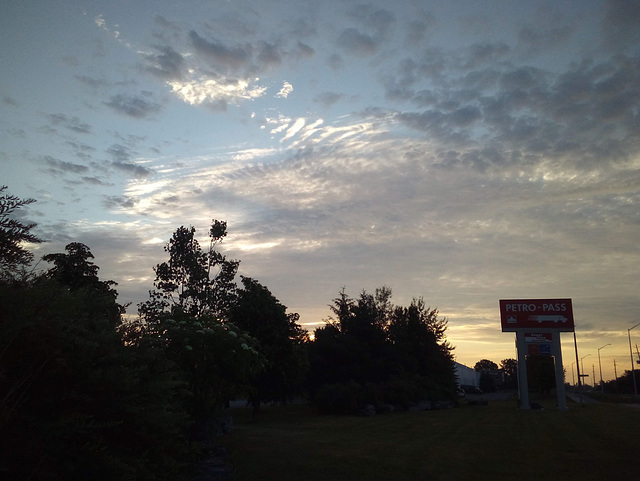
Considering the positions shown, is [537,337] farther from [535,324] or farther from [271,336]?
[271,336]

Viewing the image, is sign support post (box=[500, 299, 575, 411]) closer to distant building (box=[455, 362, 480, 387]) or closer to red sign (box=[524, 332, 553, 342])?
red sign (box=[524, 332, 553, 342])

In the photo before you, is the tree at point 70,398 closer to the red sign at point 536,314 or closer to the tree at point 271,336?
the tree at point 271,336

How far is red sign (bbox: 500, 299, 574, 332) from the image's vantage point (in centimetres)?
3975

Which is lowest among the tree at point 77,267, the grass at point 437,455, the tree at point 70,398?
the grass at point 437,455

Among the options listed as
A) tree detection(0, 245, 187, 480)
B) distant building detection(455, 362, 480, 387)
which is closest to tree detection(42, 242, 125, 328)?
tree detection(0, 245, 187, 480)

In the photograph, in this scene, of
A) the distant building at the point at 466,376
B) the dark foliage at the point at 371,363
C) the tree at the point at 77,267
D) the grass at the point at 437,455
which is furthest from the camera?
the distant building at the point at 466,376

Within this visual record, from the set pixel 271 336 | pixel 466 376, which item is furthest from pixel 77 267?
pixel 466 376

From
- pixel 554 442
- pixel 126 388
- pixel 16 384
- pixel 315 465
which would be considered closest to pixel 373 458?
pixel 315 465

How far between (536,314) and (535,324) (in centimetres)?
81

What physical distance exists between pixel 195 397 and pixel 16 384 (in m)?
8.38

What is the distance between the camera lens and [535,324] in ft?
132

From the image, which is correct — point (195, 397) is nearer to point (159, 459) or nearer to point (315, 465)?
point (315, 465)

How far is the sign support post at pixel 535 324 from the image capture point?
39594 mm

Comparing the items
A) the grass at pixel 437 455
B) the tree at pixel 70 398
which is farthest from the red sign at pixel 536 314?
the tree at pixel 70 398
